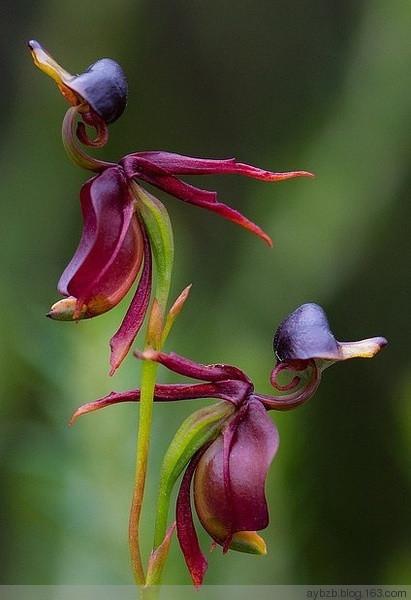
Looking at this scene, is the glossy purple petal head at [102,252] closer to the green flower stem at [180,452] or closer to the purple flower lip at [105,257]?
the purple flower lip at [105,257]

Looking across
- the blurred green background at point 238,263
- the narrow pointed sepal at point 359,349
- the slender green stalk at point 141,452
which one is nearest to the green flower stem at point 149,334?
the slender green stalk at point 141,452

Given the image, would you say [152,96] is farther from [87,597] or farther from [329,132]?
[87,597]

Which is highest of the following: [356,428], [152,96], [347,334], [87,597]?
[152,96]

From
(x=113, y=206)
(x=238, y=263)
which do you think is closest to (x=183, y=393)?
(x=113, y=206)

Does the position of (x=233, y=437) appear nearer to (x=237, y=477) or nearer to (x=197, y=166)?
(x=237, y=477)

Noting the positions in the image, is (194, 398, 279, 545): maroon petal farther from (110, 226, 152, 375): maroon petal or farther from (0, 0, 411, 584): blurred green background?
(0, 0, 411, 584): blurred green background

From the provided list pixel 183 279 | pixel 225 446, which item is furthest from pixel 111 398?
pixel 183 279
